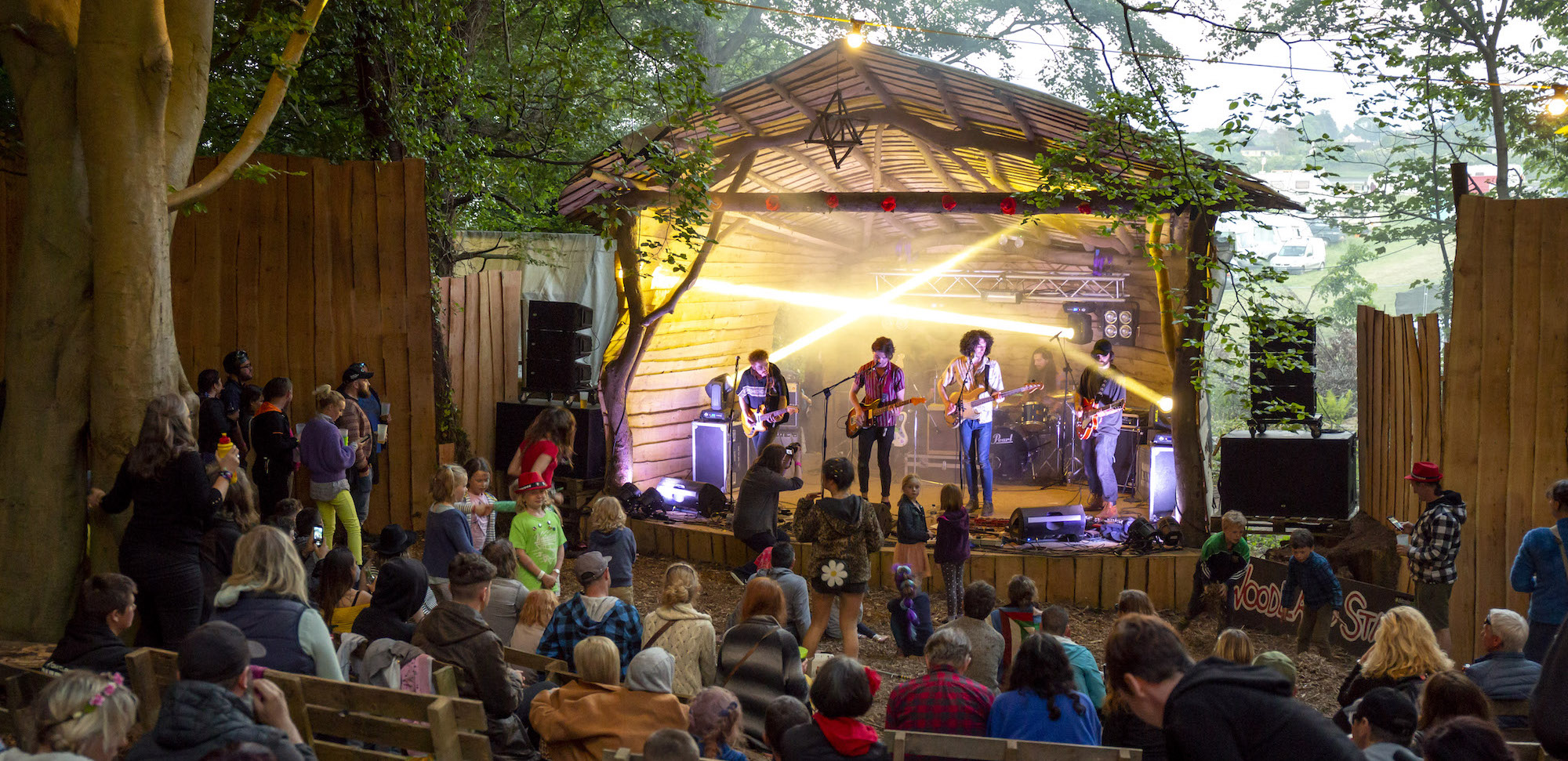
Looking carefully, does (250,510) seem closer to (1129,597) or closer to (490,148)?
(1129,597)

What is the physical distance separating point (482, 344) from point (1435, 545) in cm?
814

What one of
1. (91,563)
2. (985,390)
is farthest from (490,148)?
(91,563)

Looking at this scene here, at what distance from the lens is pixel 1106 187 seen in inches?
323

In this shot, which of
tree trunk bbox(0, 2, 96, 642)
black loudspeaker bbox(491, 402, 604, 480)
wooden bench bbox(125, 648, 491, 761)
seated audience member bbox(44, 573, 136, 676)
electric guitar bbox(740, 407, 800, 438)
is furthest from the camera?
electric guitar bbox(740, 407, 800, 438)

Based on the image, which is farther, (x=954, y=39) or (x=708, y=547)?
(x=954, y=39)

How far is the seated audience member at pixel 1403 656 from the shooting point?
163 inches

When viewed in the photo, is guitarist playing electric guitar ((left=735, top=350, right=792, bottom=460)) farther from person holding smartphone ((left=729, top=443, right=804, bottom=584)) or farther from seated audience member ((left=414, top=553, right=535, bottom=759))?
seated audience member ((left=414, top=553, right=535, bottom=759))

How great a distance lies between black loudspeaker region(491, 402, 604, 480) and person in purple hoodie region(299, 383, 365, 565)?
2954mm

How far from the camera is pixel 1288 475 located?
869 centimetres

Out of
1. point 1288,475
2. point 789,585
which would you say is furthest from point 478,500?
point 1288,475

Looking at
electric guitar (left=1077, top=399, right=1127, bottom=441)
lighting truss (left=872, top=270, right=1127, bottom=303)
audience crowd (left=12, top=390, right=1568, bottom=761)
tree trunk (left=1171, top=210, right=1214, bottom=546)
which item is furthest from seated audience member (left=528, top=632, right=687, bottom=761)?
lighting truss (left=872, top=270, right=1127, bottom=303)

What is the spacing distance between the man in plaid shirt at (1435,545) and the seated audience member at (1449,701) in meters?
3.09

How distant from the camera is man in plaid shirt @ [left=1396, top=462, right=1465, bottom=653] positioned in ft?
20.1

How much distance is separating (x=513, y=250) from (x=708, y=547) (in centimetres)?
565
